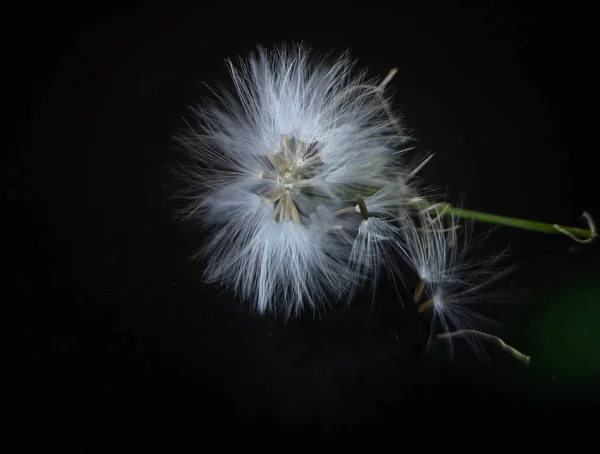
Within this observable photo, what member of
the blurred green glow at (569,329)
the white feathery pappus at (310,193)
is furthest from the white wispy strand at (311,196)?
the blurred green glow at (569,329)

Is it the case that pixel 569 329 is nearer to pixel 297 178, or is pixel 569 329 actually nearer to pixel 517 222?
pixel 517 222

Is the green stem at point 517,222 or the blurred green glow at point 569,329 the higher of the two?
the green stem at point 517,222

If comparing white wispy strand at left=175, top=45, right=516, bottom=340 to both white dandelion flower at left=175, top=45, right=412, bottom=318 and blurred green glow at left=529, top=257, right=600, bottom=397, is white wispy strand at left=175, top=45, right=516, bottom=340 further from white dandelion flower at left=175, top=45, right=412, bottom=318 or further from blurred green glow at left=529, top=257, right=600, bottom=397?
blurred green glow at left=529, top=257, right=600, bottom=397

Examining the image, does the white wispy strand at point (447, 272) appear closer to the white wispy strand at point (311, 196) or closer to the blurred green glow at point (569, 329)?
the white wispy strand at point (311, 196)

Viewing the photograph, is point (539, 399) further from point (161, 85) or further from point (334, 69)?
point (161, 85)

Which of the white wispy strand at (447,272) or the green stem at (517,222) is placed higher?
the green stem at (517,222)

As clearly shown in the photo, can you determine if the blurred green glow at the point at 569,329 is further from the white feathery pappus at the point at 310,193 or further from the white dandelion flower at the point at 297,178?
the white dandelion flower at the point at 297,178
